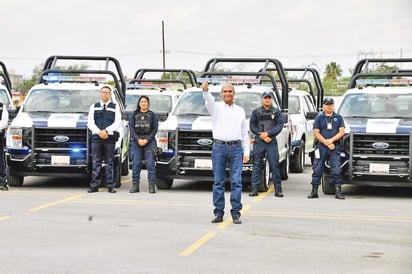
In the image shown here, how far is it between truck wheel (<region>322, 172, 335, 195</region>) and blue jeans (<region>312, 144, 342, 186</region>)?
36 centimetres

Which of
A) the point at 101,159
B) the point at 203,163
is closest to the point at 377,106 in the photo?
the point at 203,163

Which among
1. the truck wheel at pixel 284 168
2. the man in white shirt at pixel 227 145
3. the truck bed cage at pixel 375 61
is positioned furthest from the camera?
the truck wheel at pixel 284 168

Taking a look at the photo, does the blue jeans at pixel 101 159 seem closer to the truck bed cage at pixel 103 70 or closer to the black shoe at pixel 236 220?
the truck bed cage at pixel 103 70

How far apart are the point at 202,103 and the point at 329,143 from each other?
9.77 feet

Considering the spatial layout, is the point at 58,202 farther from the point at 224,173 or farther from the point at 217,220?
the point at 224,173

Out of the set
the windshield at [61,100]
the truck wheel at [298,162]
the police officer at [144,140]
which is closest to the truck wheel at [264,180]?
the police officer at [144,140]

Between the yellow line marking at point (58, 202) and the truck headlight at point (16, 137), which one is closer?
the yellow line marking at point (58, 202)

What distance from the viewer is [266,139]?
51.2ft

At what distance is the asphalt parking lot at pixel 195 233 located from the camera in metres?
8.96

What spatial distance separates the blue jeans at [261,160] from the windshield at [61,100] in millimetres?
3541

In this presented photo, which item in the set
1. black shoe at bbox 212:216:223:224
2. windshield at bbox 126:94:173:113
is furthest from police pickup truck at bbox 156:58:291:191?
windshield at bbox 126:94:173:113

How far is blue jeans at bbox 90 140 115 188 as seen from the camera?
1597cm

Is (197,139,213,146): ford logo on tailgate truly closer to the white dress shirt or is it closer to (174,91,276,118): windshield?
(174,91,276,118): windshield

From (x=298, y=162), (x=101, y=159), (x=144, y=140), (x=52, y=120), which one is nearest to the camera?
(x=144, y=140)
